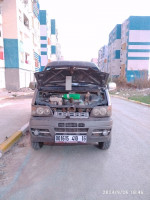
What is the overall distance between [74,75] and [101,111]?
145cm

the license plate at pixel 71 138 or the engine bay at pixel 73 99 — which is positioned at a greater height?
the engine bay at pixel 73 99

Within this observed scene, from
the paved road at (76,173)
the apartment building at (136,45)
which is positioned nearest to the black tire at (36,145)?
the paved road at (76,173)

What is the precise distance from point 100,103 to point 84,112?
0.41 meters

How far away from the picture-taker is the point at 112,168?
2945mm

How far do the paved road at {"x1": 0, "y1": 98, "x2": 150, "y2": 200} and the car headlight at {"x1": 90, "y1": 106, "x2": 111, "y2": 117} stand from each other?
0.94 m

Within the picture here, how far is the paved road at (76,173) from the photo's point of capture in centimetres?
229

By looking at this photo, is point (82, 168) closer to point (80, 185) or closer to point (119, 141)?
point (80, 185)

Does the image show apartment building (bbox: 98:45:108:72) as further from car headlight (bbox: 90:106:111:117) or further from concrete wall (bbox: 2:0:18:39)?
car headlight (bbox: 90:106:111:117)

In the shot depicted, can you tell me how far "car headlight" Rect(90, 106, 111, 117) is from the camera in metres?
3.24

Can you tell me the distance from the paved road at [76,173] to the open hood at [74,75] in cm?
164

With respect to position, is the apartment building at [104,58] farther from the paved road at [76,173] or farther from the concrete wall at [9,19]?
the paved road at [76,173]

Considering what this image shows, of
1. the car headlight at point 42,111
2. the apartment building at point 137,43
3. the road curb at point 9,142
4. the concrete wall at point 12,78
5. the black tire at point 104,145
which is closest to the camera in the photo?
the car headlight at point 42,111

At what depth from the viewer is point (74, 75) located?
423 cm

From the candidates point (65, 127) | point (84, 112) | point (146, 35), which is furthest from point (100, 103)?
point (146, 35)
